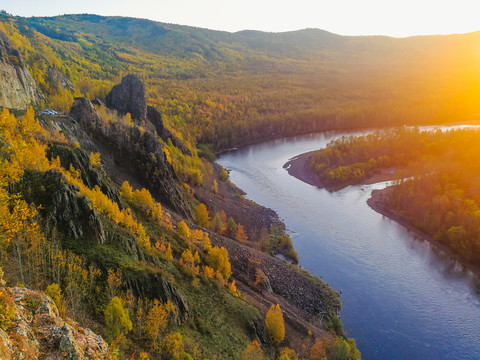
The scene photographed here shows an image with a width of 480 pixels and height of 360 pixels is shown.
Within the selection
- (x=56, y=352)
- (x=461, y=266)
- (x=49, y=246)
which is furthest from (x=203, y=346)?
(x=461, y=266)

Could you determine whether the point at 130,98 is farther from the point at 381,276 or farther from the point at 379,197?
the point at 381,276

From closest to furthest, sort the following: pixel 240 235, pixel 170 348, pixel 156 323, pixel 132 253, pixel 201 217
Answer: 1. pixel 170 348
2. pixel 156 323
3. pixel 132 253
4. pixel 201 217
5. pixel 240 235

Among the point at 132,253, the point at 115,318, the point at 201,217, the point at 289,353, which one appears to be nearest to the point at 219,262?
the point at 289,353

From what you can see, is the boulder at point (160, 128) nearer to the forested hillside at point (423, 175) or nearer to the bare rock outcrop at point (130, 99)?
the bare rock outcrop at point (130, 99)

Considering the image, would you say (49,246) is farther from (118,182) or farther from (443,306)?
(443,306)

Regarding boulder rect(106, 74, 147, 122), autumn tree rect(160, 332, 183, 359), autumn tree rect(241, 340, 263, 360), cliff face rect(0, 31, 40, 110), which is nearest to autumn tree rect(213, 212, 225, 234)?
autumn tree rect(241, 340, 263, 360)

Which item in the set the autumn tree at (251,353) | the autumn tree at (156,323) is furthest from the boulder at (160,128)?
the autumn tree at (156,323)
